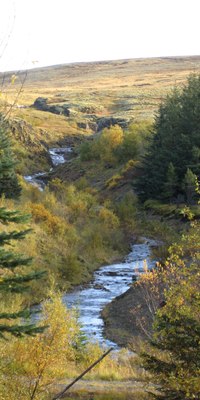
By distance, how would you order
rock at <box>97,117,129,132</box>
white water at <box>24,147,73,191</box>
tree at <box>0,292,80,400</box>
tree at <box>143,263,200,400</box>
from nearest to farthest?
tree at <box>143,263,200,400</box> < tree at <box>0,292,80,400</box> < white water at <box>24,147,73,191</box> < rock at <box>97,117,129,132</box>

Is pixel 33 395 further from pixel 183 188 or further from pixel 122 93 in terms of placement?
pixel 122 93

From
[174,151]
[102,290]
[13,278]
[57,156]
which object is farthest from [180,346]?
[57,156]

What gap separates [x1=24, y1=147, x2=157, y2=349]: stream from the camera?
94.4 feet

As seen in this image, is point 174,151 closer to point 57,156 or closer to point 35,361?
point 57,156

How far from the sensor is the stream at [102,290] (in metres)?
28.8

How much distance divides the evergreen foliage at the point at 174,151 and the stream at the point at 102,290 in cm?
901

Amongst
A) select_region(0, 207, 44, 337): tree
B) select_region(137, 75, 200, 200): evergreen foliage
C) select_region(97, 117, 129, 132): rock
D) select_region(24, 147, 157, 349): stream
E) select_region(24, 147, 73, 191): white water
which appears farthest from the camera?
select_region(97, 117, 129, 132): rock

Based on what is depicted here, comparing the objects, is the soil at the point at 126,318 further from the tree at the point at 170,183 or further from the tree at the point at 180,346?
the tree at the point at 170,183

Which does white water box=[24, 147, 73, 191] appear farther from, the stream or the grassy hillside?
the stream

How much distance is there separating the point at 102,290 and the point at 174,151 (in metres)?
24.3

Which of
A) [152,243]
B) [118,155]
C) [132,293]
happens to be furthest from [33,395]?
[118,155]

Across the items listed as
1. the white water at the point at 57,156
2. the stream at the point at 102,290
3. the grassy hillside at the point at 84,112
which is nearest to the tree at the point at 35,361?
the stream at the point at 102,290

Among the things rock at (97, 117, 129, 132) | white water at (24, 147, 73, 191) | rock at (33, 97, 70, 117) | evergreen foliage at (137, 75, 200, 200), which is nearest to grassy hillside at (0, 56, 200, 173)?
rock at (97, 117, 129, 132)

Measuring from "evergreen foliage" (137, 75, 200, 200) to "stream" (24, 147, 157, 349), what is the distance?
901 centimetres
